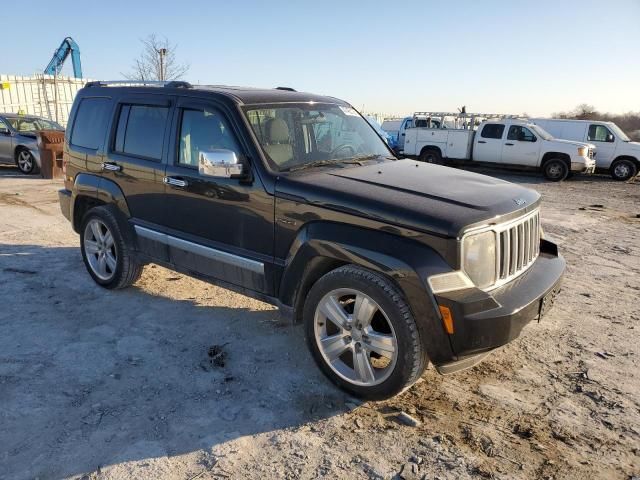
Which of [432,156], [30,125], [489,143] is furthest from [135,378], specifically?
[432,156]

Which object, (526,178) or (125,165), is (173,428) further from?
(526,178)

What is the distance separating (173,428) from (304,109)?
8.88 ft

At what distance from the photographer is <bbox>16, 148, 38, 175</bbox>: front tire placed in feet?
43.7

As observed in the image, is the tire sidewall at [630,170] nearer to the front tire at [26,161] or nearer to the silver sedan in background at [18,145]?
the silver sedan in background at [18,145]

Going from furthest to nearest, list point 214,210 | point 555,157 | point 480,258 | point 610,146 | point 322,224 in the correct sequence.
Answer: point 610,146 < point 555,157 < point 214,210 < point 322,224 < point 480,258

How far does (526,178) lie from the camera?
676 inches

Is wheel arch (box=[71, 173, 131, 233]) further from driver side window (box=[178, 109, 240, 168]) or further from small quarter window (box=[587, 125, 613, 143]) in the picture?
small quarter window (box=[587, 125, 613, 143])

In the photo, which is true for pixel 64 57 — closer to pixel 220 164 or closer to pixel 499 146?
pixel 499 146

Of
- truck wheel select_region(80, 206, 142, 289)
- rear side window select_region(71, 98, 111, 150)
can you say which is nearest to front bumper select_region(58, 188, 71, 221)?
truck wheel select_region(80, 206, 142, 289)

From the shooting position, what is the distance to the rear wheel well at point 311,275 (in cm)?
338

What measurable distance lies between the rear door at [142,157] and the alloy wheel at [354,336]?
1.83m

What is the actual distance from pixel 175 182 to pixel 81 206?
5.98ft

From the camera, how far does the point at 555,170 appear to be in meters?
16.2

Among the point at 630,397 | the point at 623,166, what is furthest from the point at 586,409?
the point at 623,166
